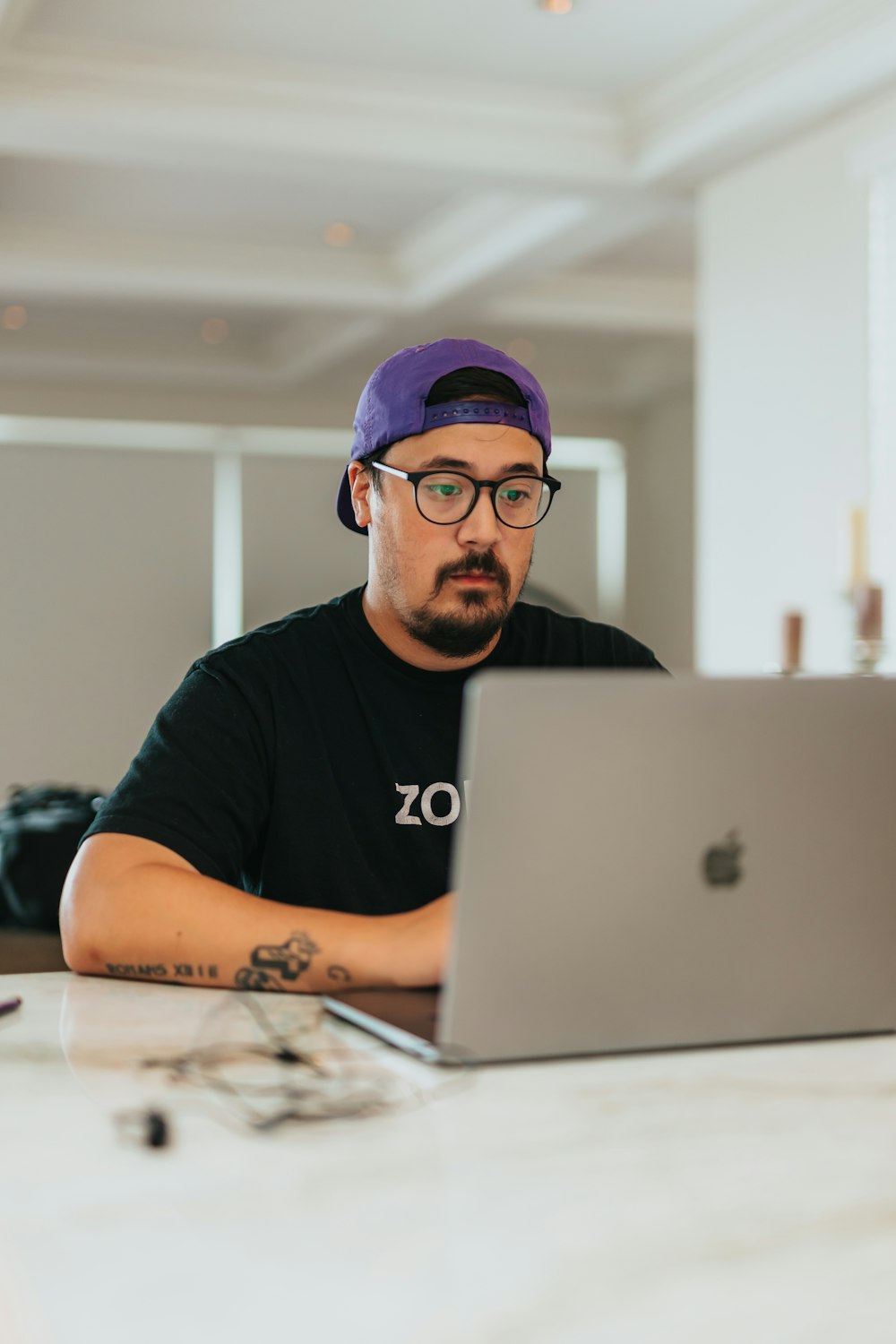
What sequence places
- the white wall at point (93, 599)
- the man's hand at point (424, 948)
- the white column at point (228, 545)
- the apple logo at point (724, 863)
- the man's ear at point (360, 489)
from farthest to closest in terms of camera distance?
1. the white column at point (228, 545)
2. the white wall at point (93, 599)
3. the man's ear at point (360, 489)
4. the man's hand at point (424, 948)
5. the apple logo at point (724, 863)

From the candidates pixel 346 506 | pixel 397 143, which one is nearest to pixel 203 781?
pixel 346 506

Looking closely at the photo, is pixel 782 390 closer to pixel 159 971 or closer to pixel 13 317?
pixel 159 971

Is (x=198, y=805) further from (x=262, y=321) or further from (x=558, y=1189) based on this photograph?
(x=262, y=321)

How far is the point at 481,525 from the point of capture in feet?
5.17

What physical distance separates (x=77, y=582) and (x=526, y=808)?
24.3 feet

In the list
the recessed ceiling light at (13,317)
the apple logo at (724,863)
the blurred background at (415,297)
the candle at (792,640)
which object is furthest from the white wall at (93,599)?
the apple logo at (724,863)

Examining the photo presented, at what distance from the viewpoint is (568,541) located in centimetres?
873

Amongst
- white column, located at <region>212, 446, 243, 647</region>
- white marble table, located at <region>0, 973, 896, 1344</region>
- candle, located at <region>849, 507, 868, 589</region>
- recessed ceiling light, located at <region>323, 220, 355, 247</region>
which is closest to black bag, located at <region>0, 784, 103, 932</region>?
candle, located at <region>849, 507, 868, 589</region>

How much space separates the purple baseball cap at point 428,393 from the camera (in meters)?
1.57

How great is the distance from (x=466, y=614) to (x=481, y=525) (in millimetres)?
101

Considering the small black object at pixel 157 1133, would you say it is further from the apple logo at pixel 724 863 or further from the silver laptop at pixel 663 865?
the apple logo at pixel 724 863

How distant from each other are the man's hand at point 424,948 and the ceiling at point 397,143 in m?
2.88

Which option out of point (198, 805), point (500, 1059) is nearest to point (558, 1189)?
point (500, 1059)

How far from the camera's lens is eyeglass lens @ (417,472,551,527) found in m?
1.58
